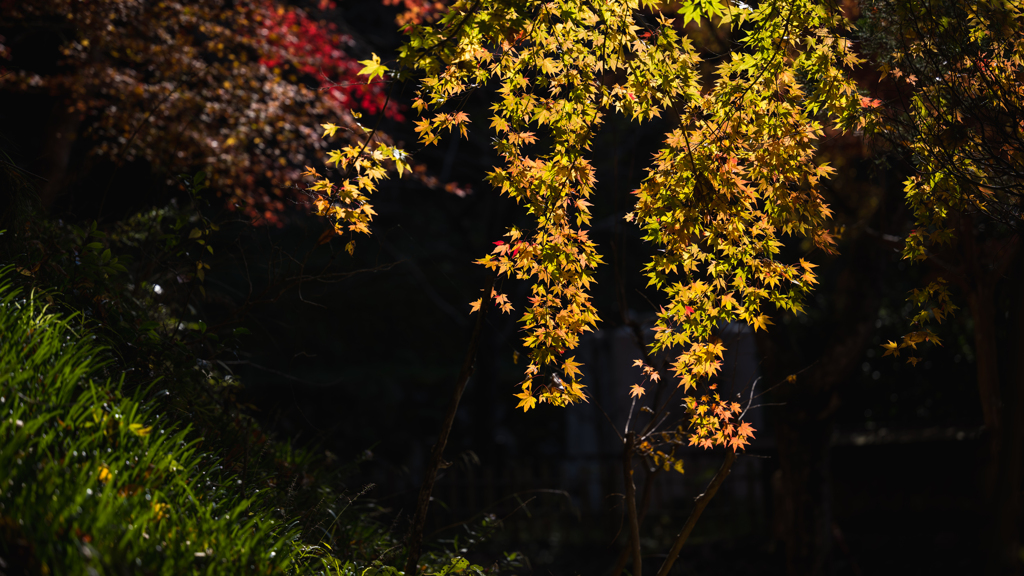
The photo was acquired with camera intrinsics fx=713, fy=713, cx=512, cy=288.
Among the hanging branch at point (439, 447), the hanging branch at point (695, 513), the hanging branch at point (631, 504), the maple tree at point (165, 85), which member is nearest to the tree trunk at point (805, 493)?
the hanging branch at point (695, 513)

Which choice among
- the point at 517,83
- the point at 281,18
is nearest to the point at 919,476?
the point at 517,83

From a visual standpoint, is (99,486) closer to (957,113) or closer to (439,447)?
(439,447)

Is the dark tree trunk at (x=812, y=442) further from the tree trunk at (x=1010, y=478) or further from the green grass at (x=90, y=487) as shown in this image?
the green grass at (x=90, y=487)

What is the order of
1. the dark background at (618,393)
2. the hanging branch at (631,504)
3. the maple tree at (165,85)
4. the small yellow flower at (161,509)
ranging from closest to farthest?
the small yellow flower at (161,509), the hanging branch at (631,504), the maple tree at (165,85), the dark background at (618,393)

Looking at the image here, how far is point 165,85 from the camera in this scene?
22.3 ft

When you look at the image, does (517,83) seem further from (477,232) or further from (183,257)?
(477,232)

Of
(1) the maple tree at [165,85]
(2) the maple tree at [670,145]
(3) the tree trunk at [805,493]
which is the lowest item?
(3) the tree trunk at [805,493]

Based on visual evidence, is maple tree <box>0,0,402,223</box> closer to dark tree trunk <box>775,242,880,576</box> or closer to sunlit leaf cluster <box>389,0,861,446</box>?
sunlit leaf cluster <box>389,0,861,446</box>

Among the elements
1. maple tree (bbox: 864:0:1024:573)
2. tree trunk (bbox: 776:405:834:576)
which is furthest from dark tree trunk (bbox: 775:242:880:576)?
maple tree (bbox: 864:0:1024:573)

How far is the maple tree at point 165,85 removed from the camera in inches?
249

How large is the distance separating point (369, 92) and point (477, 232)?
338 inches

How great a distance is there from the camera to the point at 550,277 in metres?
3.67

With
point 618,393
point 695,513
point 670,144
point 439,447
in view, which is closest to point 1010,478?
point 695,513

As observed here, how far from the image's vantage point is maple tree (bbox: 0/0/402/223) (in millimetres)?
6312
